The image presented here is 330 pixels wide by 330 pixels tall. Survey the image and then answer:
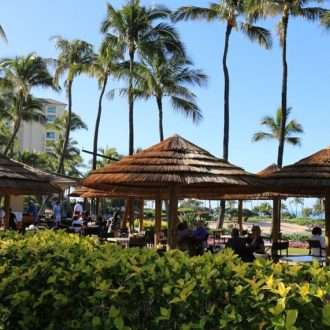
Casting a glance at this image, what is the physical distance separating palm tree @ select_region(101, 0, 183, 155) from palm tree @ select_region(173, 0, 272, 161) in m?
1.47

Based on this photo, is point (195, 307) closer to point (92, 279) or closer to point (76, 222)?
point (92, 279)

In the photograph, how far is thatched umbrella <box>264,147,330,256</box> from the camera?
10117mm

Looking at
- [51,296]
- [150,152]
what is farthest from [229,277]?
[150,152]

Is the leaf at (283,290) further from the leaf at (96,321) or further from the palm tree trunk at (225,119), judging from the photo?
the palm tree trunk at (225,119)

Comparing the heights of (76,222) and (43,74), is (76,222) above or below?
below

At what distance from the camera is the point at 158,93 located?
99.7 feet

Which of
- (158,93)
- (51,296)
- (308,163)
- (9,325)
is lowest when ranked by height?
(9,325)

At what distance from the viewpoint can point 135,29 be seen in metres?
29.0

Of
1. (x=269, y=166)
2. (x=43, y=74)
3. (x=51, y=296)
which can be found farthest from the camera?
(x=43, y=74)

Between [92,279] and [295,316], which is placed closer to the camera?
[295,316]

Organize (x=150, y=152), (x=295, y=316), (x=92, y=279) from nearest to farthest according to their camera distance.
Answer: (x=295, y=316) → (x=92, y=279) → (x=150, y=152)

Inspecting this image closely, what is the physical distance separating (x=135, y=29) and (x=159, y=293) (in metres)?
26.8

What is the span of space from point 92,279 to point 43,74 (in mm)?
35853

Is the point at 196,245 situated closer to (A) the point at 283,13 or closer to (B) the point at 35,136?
(A) the point at 283,13
